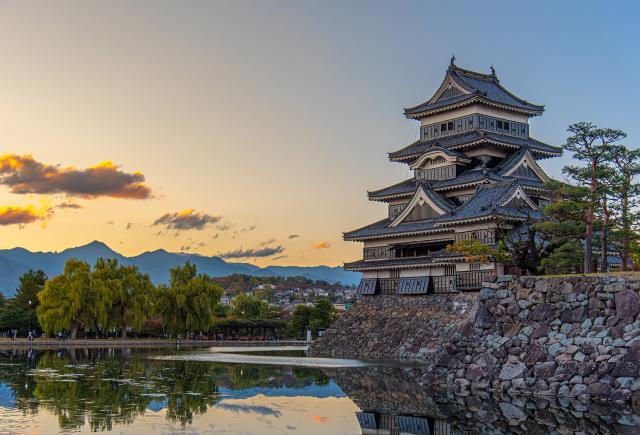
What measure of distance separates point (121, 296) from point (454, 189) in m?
28.7

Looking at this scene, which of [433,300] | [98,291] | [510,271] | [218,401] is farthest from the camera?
[98,291]

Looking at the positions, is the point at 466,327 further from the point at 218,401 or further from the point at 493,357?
the point at 218,401

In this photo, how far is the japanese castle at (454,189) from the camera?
→ 45.0 m

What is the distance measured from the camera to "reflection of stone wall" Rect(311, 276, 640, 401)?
933 inches

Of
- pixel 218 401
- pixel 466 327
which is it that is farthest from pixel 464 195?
pixel 218 401

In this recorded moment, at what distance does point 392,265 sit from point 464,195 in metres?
5.80

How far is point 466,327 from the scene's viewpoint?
28.3m

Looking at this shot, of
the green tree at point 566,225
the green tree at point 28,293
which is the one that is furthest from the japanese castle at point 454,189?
the green tree at point 28,293

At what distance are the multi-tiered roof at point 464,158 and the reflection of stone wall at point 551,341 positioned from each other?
17.1m

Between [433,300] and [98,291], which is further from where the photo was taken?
[98,291]

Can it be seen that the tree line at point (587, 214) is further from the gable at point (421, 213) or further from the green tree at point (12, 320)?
the green tree at point (12, 320)

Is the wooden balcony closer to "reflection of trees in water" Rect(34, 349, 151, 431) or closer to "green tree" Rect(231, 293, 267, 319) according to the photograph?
"reflection of trees in water" Rect(34, 349, 151, 431)

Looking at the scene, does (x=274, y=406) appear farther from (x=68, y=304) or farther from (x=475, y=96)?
(x=68, y=304)

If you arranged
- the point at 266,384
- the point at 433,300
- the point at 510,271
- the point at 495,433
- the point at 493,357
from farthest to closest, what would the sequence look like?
the point at 433,300 → the point at 510,271 → the point at 266,384 → the point at 493,357 → the point at 495,433
